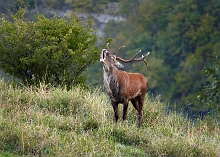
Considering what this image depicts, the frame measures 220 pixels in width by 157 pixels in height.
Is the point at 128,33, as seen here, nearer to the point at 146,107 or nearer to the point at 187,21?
the point at 187,21

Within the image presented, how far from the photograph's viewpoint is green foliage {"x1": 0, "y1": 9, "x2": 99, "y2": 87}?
1492 cm

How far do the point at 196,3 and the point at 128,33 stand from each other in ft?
26.3

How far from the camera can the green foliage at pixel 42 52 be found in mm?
14922

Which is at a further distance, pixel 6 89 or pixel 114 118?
pixel 6 89

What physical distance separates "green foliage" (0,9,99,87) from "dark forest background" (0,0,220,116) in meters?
32.0

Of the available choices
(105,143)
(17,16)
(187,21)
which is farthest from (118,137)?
(187,21)

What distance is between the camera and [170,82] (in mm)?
53344

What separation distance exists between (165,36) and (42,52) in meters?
43.9

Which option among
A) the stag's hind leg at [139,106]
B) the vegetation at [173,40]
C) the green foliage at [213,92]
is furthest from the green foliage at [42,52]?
the vegetation at [173,40]

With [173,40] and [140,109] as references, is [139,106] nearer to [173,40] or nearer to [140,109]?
[140,109]

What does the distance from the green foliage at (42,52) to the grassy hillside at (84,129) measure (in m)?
1.29

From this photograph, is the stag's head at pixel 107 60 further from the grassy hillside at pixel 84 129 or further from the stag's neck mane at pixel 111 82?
the grassy hillside at pixel 84 129

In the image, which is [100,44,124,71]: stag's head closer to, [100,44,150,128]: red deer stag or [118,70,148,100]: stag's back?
[100,44,150,128]: red deer stag

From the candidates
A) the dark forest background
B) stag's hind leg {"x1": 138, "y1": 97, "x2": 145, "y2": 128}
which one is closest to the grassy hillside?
stag's hind leg {"x1": 138, "y1": 97, "x2": 145, "y2": 128}
